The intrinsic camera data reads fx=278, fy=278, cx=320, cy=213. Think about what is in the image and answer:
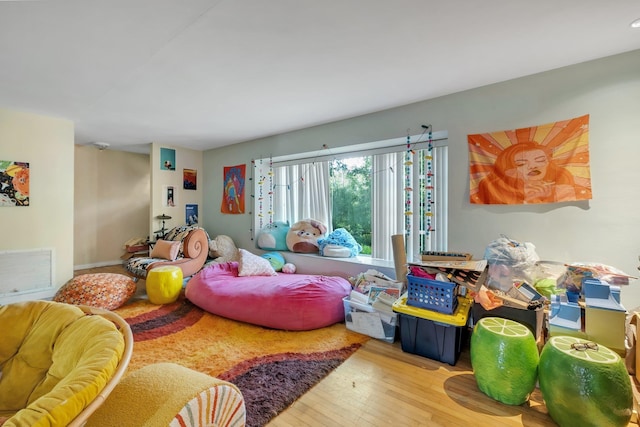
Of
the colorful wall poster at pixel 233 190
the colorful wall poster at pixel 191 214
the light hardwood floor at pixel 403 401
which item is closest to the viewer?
the light hardwood floor at pixel 403 401

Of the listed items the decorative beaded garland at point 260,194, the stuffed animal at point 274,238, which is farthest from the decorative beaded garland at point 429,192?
the decorative beaded garland at point 260,194

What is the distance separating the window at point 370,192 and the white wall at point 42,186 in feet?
8.05

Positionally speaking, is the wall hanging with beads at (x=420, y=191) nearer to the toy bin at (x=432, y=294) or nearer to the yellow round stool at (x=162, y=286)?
the toy bin at (x=432, y=294)

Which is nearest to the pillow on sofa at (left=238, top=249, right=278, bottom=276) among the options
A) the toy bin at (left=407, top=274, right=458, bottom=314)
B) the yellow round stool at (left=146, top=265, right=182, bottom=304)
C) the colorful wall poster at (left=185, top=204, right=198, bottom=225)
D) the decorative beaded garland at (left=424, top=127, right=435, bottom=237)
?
the yellow round stool at (left=146, top=265, right=182, bottom=304)

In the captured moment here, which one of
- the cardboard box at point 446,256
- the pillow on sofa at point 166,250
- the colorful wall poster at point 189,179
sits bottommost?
the pillow on sofa at point 166,250

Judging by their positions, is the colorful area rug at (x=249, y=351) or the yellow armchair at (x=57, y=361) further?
the colorful area rug at (x=249, y=351)

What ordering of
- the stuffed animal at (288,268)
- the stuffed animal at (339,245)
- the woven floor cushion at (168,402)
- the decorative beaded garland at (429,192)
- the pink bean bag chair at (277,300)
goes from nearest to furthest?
the woven floor cushion at (168,402), the pink bean bag chair at (277,300), the decorative beaded garland at (429,192), the stuffed animal at (339,245), the stuffed animal at (288,268)

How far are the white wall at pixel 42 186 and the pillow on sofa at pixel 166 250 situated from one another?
976 mm

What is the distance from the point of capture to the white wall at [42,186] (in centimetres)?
323

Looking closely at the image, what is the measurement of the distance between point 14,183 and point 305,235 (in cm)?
351

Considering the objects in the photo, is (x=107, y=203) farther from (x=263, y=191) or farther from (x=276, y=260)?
(x=276, y=260)

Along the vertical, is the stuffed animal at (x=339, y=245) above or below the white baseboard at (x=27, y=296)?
above

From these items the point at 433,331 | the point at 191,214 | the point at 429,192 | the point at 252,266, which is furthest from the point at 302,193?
the point at 433,331

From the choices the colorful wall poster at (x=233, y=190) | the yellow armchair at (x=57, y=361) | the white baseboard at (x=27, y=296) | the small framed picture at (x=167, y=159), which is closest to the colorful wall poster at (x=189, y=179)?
the small framed picture at (x=167, y=159)
